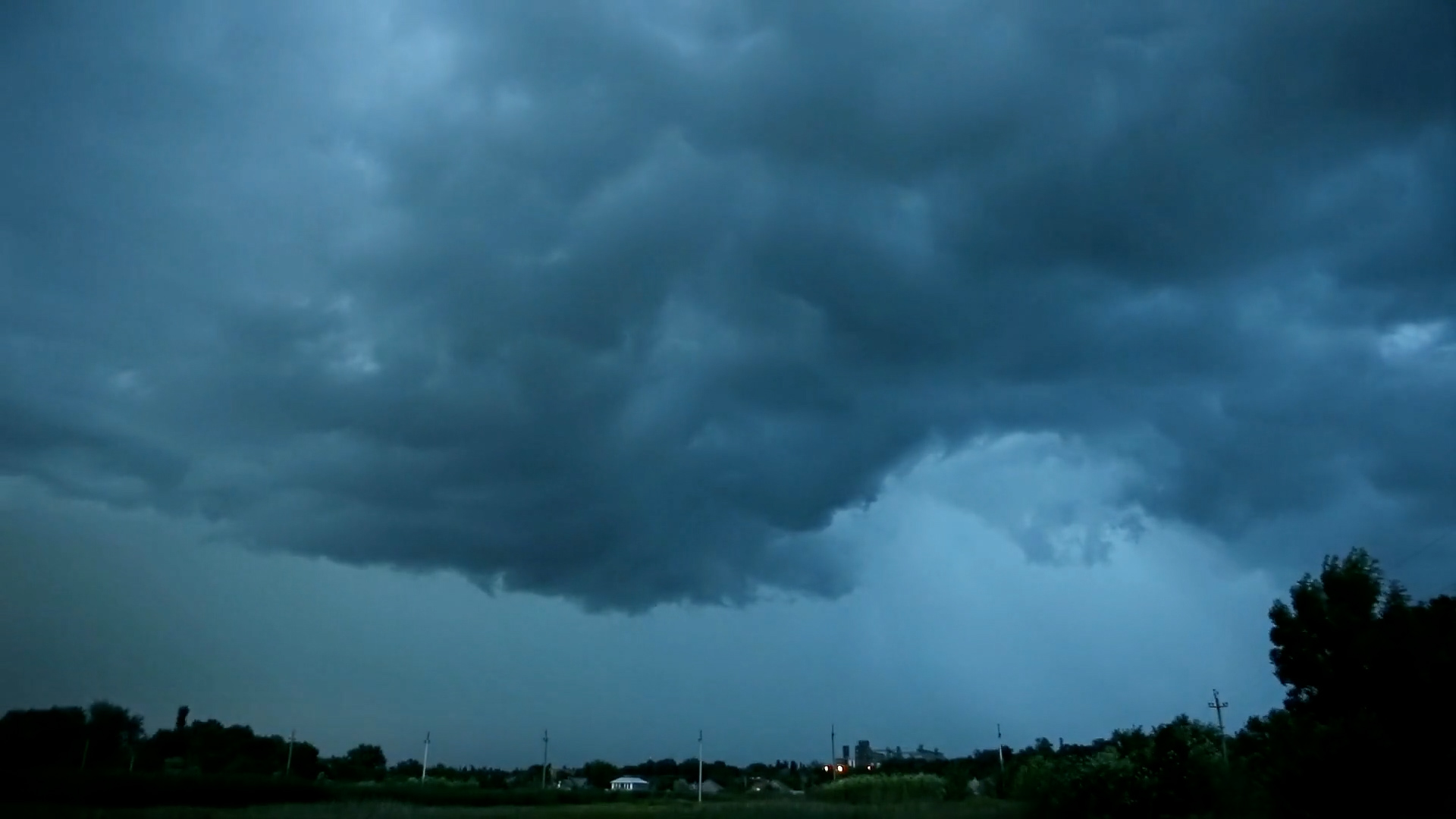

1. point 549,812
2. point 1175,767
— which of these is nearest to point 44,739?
point 549,812

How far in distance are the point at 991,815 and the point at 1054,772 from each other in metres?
3.29

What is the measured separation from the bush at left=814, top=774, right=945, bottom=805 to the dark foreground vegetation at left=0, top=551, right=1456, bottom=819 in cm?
20

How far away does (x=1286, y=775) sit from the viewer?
34219 millimetres

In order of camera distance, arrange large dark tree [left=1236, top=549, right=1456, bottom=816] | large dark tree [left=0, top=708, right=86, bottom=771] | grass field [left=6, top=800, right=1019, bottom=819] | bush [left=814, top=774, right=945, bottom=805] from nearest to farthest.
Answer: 1. large dark tree [left=1236, top=549, right=1456, bottom=816]
2. grass field [left=6, top=800, right=1019, bottom=819]
3. bush [left=814, top=774, right=945, bottom=805]
4. large dark tree [left=0, top=708, right=86, bottom=771]

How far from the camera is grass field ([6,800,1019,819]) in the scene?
4938 centimetres

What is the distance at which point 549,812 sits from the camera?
62.1 metres

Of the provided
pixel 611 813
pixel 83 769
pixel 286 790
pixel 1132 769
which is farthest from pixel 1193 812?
pixel 83 769

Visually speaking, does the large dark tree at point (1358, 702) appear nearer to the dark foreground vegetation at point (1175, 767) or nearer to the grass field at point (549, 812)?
the dark foreground vegetation at point (1175, 767)

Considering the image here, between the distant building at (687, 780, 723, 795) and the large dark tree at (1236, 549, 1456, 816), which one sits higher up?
the large dark tree at (1236, 549, 1456, 816)

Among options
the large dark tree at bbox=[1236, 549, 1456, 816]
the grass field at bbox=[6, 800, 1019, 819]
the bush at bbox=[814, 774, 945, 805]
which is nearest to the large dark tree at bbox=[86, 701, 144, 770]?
the grass field at bbox=[6, 800, 1019, 819]

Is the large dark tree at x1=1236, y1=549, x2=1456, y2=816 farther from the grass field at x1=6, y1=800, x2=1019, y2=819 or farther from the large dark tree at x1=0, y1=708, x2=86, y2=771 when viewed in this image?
the large dark tree at x1=0, y1=708, x2=86, y2=771

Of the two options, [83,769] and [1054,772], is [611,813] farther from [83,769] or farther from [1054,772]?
[83,769]

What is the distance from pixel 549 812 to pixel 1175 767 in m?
34.9

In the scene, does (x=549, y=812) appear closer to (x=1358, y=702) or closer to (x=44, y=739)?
(x=1358, y=702)
